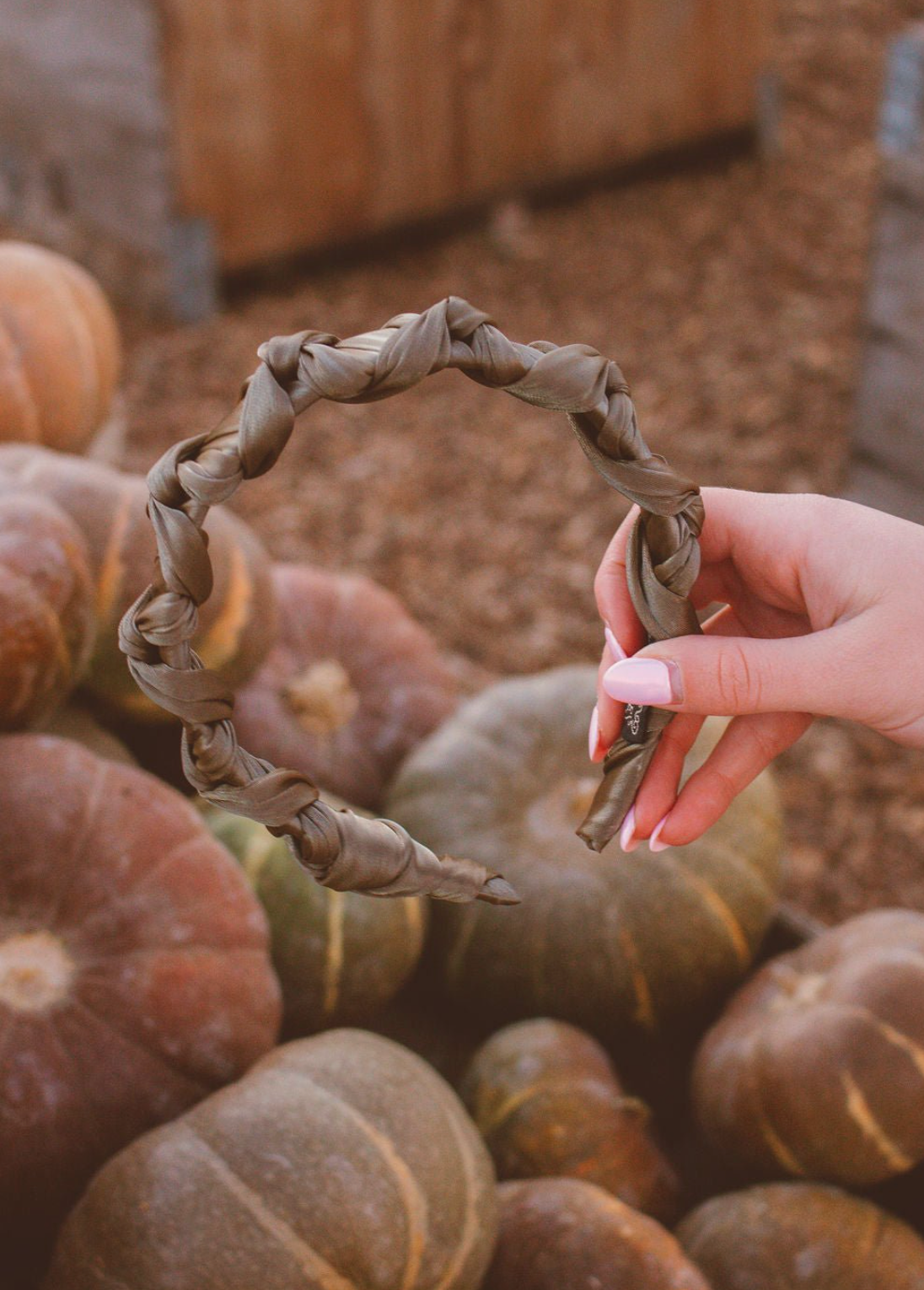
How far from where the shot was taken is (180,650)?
0.82m

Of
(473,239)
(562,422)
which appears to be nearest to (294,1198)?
(562,422)

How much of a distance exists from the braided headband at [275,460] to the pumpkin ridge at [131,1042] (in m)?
0.57

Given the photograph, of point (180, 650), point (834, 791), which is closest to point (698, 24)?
point (834, 791)

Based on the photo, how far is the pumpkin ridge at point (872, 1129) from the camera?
1.42m

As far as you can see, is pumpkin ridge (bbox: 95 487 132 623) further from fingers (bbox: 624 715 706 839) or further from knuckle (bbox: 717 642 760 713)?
knuckle (bbox: 717 642 760 713)

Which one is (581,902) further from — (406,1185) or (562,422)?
(562,422)

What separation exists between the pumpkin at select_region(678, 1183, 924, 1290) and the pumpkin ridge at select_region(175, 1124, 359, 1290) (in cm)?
43

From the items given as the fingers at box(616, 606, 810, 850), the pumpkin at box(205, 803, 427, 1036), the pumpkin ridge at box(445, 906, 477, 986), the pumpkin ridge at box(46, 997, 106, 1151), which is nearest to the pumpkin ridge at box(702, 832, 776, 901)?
the pumpkin ridge at box(445, 906, 477, 986)

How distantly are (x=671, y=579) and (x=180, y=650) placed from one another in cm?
36

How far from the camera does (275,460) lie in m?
0.81

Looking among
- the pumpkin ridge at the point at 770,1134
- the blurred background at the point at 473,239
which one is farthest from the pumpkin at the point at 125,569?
the blurred background at the point at 473,239

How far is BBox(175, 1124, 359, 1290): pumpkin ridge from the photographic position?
117cm

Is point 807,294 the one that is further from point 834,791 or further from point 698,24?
point 834,791

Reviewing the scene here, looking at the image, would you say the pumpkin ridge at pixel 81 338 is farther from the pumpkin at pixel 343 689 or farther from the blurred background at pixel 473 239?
the blurred background at pixel 473 239
